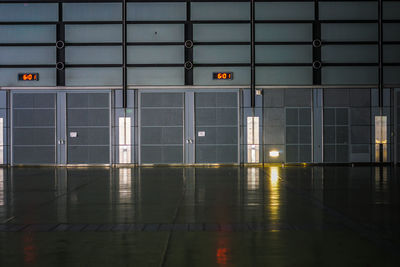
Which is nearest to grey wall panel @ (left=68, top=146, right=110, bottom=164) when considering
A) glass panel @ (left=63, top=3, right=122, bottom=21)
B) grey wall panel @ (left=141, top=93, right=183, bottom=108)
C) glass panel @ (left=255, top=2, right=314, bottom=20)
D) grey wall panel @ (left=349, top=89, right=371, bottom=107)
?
grey wall panel @ (left=141, top=93, right=183, bottom=108)

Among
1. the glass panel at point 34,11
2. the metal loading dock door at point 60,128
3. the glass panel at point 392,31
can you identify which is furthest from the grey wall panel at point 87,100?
the glass panel at point 392,31

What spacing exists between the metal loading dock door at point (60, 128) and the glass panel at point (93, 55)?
2160 millimetres

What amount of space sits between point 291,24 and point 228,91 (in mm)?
6032

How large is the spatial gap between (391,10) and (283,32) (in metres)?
7.19

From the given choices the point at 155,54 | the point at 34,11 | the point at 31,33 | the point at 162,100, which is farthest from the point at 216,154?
the point at 34,11

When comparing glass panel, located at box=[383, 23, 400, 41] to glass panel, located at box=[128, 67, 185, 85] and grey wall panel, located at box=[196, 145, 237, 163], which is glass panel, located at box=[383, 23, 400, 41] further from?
glass panel, located at box=[128, 67, 185, 85]

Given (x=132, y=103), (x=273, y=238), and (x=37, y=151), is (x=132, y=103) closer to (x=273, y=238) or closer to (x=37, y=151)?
(x=37, y=151)

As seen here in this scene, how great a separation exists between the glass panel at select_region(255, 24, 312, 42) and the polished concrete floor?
14612 millimetres

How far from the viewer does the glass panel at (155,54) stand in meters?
30.7

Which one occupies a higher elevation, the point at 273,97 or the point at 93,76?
the point at 93,76

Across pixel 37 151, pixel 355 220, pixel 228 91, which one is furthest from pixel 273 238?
pixel 37 151

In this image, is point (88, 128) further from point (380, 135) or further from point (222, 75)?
point (380, 135)

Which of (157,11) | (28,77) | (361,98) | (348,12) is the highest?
(157,11)

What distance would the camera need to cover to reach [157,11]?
30.6 metres
